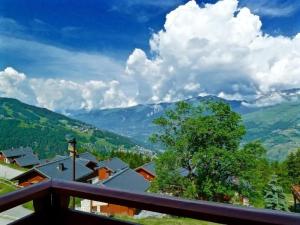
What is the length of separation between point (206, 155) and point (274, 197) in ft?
19.5

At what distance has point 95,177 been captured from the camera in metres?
48.5

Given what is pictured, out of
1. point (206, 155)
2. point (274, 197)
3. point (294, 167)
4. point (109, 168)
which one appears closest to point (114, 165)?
point (109, 168)

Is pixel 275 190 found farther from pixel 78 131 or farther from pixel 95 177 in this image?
pixel 78 131

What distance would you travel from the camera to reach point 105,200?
154 cm

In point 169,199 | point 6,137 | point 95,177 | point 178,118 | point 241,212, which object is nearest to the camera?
point 241,212

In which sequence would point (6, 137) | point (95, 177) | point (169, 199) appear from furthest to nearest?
point (6, 137) → point (95, 177) → point (169, 199)

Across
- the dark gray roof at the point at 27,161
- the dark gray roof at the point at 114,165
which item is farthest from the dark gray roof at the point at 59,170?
the dark gray roof at the point at 27,161

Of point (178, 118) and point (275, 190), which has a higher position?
point (178, 118)

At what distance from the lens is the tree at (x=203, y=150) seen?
20297 millimetres

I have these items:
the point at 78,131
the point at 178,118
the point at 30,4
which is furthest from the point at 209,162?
the point at 30,4

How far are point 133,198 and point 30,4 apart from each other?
655 feet

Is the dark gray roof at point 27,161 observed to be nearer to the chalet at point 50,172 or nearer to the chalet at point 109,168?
the chalet at point 109,168

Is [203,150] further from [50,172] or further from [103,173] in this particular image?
[103,173]

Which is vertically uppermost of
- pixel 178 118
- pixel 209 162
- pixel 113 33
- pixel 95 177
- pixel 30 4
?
pixel 30 4
